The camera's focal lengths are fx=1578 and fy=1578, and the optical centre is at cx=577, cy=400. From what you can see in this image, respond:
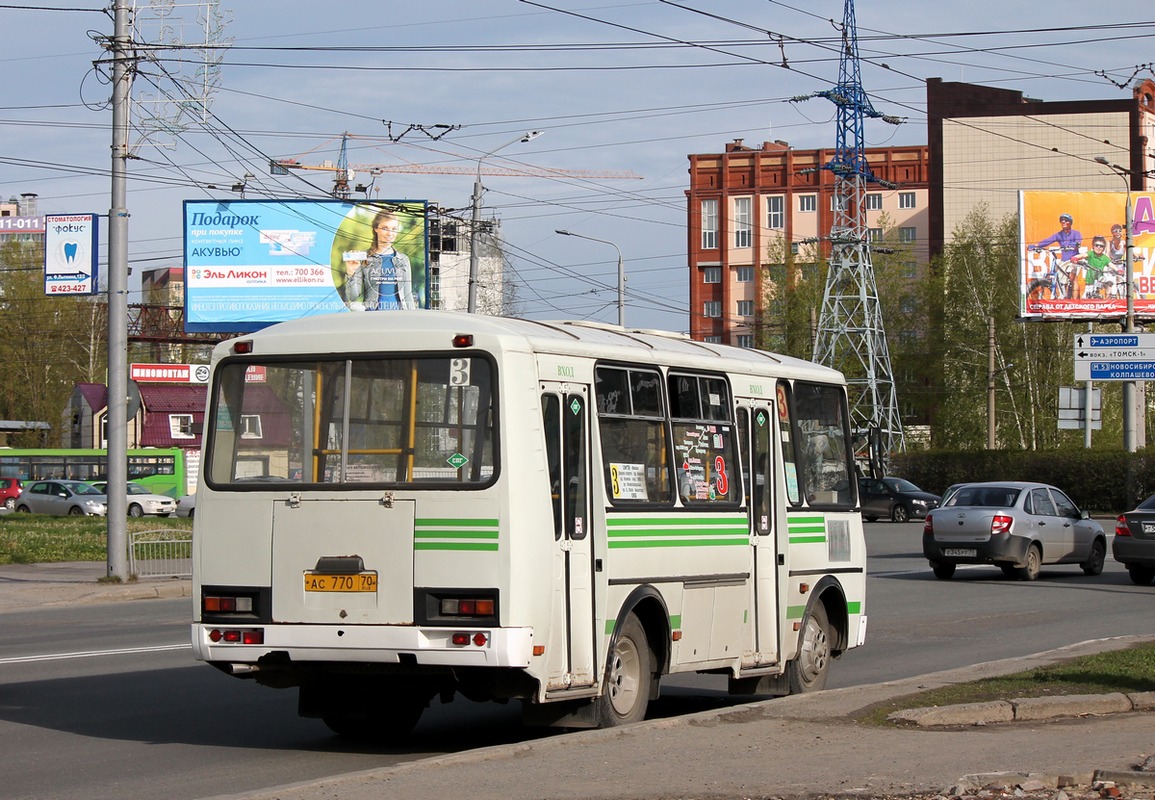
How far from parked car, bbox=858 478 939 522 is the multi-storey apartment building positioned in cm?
5802

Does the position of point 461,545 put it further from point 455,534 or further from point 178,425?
point 178,425

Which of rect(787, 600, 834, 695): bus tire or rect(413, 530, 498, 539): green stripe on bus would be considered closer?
rect(413, 530, 498, 539): green stripe on bus

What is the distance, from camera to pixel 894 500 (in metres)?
49.6

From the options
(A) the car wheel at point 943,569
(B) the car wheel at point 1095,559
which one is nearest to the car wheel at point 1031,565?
Answer: (A) the car wheel at point 943,569

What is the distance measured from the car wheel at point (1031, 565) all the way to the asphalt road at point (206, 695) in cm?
236

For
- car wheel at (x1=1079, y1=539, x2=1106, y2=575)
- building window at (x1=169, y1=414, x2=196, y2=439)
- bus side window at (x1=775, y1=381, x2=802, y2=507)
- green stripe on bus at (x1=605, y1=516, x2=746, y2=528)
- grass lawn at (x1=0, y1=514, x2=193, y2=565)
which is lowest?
grass lawn at (x1=0, y1=514, x2=193, y2=565)

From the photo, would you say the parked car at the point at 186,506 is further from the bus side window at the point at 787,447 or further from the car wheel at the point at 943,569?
the bus side window at the point at 787,447

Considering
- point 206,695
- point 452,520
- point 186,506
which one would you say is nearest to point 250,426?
point 452,520

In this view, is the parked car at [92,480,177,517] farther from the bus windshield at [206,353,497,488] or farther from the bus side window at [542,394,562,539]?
the bus side window at [542,394,562,539]

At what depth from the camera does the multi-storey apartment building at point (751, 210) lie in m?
108

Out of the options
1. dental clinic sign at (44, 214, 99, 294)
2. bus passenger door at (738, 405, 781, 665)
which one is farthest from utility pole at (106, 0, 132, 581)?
bus passenger door at (738, 405, 781, 665)

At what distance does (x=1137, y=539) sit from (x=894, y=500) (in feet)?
81.7

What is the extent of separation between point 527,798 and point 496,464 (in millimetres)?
2236

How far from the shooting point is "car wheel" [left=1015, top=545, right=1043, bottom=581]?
25.7 m
